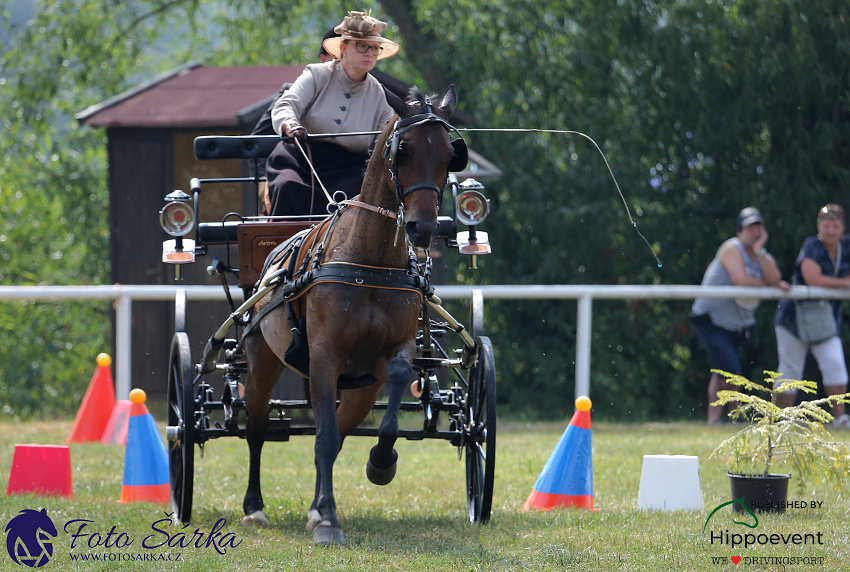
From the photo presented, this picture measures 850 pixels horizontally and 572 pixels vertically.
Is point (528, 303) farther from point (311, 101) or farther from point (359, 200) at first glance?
point (359, 200)

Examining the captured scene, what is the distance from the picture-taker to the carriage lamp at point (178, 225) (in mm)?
5832

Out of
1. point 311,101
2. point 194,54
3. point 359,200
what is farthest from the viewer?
point 194,54

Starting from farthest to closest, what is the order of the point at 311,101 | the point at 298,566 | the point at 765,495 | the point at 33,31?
the point at 33,31 → the point at 311,101 → the point at 765,495 → the point at 298,566

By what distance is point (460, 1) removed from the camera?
1309 centimetres

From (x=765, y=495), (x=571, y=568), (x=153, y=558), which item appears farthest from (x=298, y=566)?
(x=765, y=495)

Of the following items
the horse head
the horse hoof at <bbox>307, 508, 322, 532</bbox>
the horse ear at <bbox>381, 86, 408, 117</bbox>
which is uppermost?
the horse ear at <bbox>381, 86, 408, 117</bbox>

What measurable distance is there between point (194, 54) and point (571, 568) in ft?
47.3

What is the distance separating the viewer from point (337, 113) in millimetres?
5898

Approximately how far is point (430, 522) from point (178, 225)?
84.0 inches

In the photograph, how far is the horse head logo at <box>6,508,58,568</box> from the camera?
176 inches

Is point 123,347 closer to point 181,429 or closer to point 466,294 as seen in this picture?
point 466,294

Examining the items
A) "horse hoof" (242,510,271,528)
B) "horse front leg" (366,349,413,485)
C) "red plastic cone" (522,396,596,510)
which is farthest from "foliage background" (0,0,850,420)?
"horse front leg" (366,349,413,485)

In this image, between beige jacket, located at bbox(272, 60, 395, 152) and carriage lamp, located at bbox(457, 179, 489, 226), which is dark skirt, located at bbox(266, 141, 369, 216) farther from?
carriage lamp, located at bbox(457, 179, 489, 226)

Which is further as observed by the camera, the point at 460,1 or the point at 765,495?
the point at 460,1
